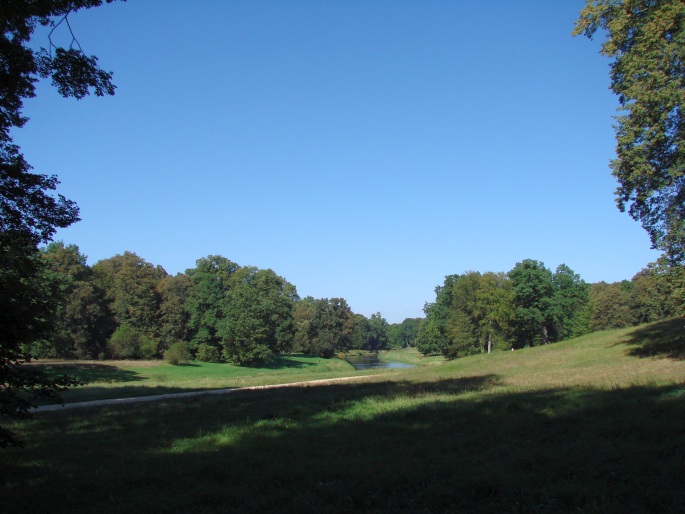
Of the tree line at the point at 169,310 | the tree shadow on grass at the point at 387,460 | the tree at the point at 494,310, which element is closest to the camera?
the tree shadow on grass at the point at 387,460

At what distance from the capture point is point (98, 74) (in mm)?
8359

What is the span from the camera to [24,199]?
8.16 m

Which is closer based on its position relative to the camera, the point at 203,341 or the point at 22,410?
the point at 22,410

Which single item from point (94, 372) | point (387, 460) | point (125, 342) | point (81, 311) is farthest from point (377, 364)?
point (387, 460)

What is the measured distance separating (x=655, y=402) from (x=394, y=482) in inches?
274

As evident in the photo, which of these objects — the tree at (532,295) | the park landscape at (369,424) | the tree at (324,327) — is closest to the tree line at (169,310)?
the tree at (324,327)

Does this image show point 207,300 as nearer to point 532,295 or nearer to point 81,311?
point 81,311

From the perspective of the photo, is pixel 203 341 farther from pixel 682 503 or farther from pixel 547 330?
pixel 682 503

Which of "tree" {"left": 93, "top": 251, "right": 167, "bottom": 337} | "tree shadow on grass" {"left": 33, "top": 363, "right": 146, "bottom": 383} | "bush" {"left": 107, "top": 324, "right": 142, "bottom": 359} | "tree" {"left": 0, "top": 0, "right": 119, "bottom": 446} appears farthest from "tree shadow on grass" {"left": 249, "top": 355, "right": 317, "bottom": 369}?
"tree" {"left": 0, "top": 0, "right": 119, "bottom": 446}

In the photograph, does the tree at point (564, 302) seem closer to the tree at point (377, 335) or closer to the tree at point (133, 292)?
the tree at point (133, 292)

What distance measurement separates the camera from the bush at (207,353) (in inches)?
2813

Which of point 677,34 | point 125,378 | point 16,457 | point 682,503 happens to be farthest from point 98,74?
point 125,378

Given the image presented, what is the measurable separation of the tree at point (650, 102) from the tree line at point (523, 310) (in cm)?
5036

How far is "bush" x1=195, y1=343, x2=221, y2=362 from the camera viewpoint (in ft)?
234
